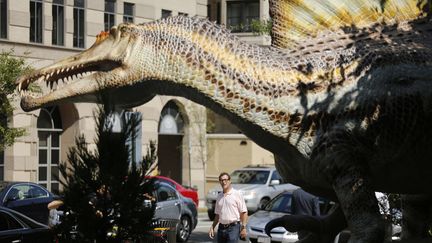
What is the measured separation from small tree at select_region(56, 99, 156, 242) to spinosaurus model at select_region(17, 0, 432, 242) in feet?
4.40

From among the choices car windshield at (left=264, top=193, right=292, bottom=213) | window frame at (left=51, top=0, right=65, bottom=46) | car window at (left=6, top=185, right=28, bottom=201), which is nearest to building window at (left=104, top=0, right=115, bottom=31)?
window frame at (left=51, top=0, right=65, bottom=46)

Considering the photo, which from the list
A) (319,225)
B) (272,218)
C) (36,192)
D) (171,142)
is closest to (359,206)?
(319,225)

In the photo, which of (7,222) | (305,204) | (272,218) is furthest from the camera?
(272,218)

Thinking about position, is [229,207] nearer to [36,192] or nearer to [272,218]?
[272,218]

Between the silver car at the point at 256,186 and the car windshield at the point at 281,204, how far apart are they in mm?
6744

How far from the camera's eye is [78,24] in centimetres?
2820

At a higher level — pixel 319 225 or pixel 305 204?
pixel 319 225

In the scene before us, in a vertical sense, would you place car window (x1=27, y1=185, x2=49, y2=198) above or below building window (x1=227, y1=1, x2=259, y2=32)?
below

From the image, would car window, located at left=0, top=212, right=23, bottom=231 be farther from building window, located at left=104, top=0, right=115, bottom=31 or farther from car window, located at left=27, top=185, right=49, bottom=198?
building window, located at left=104, top=0, right=115, bottom=31

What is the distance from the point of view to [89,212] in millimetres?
5051

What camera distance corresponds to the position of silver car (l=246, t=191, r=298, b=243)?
46.7 feet

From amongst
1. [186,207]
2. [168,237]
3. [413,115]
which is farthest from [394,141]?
[186,207]

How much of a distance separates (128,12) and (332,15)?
77.0 ft

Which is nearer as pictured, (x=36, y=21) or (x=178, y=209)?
(x=178, y=209)
